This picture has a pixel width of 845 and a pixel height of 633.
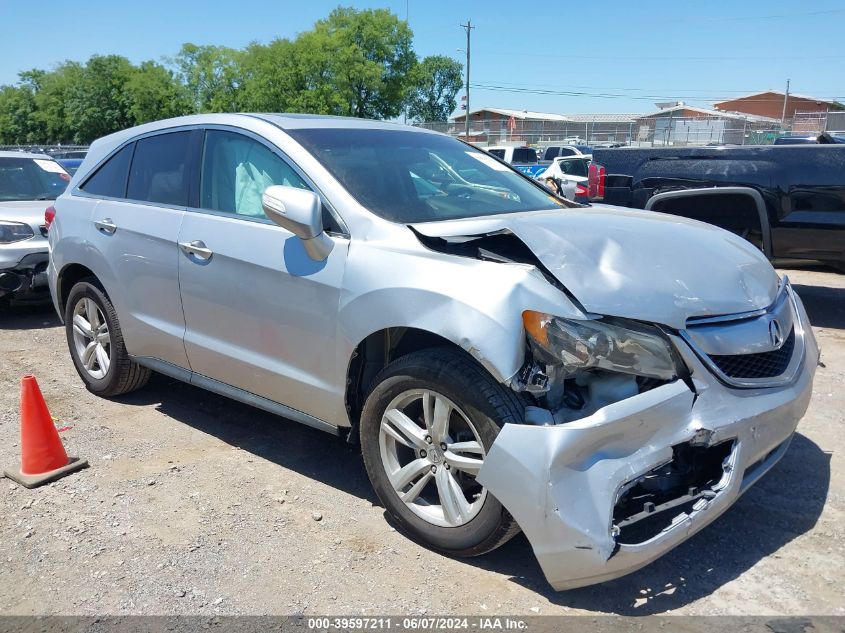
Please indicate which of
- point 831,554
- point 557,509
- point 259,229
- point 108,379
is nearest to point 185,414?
point 108,379

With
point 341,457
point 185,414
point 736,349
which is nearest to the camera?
point 736,349

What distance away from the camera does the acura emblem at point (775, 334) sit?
9.67 ft

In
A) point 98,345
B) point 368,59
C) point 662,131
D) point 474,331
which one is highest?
point 368,59

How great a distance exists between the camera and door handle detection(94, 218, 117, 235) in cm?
447

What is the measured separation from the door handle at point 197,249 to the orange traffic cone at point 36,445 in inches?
40.9

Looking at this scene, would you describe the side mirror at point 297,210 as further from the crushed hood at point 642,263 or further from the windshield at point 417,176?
the crushed hood at point 642,263

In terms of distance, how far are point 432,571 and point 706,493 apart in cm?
112

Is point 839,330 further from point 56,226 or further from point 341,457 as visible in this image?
point 56,226

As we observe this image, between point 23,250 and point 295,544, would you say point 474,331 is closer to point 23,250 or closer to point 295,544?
point 295,544

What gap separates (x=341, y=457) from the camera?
13.4ft

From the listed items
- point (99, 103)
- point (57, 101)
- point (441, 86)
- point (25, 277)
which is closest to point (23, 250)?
point (25, 277)

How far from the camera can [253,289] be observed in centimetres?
356

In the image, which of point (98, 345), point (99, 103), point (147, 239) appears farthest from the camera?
point (99, 103)

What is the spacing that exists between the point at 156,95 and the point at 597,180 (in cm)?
6912
